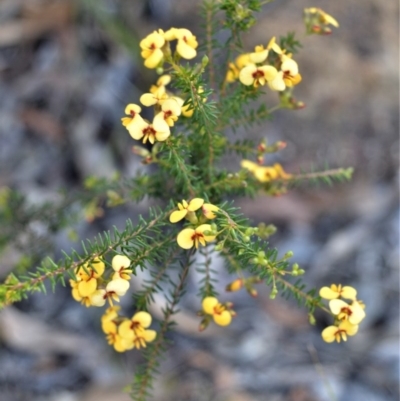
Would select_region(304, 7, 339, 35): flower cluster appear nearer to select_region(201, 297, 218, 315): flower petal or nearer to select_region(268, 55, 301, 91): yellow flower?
select_region(268, 55, 301, 91): yellow flower

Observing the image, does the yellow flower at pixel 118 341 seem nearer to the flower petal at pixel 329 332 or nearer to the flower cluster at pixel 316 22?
the flower petal at pixel 329 332

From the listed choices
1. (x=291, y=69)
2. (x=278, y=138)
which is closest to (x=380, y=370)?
(x=278, y=138)

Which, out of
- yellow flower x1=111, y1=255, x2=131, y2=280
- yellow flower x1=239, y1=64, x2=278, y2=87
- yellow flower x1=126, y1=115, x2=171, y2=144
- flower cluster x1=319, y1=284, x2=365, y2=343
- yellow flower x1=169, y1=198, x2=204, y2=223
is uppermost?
yellow flower x1=239, y1=64, x2=278, y2=87

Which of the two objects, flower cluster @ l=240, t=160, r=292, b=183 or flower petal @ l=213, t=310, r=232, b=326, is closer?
flower petal @ l=213, t=310, r=232, b=326

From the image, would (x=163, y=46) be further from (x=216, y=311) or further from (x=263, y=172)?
(x=216, y=311)

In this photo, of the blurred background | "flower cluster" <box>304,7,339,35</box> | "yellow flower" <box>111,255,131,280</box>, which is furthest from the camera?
the blurred background

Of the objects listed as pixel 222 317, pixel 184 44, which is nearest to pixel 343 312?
pixel 222 317

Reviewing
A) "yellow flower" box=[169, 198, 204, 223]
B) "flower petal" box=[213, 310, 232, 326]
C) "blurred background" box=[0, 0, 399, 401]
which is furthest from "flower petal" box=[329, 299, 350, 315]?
"blurred background" box=[0, 0, 399, 401]
